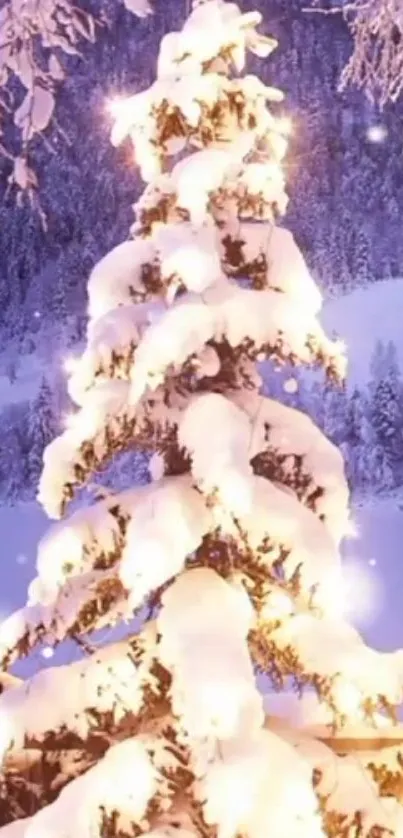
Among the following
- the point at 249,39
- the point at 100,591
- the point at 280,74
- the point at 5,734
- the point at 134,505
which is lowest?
the point at 5,734

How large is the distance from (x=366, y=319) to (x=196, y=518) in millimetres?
34684

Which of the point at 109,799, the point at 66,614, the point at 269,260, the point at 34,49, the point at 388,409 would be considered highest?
the point at 34,49

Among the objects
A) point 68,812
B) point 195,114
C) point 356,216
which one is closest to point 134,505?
point 68,812

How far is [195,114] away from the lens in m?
3.77

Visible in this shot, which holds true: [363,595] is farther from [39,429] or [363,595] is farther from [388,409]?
[39,429]

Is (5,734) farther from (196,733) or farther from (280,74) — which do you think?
(280,74)

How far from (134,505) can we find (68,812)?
3.03ft

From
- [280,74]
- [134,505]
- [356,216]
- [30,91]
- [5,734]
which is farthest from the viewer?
[280,74]

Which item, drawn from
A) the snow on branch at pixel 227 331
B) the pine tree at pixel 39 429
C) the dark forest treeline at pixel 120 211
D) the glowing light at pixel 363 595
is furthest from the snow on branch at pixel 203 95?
the pine tree at pixel 39 429

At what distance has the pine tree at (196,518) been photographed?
3.53 m

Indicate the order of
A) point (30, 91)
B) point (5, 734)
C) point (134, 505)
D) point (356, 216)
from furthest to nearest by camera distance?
point (356, 216) < point (134, 505) < point (5, 734) < point (30, 91)

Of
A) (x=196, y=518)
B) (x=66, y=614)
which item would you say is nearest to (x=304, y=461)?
(x=196, y=518)

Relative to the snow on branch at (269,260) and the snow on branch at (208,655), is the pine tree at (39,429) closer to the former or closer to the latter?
the snow on branch at (269,260)

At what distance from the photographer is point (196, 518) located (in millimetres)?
3691
